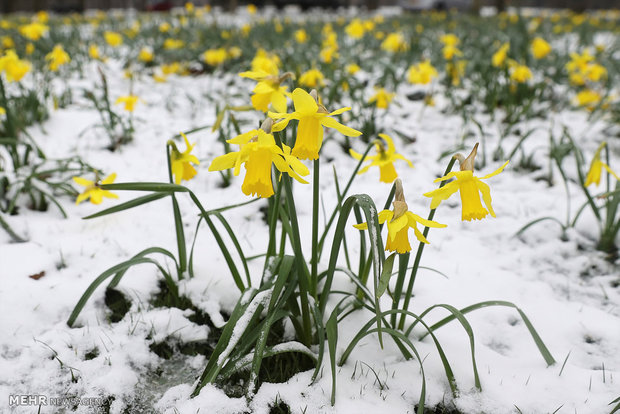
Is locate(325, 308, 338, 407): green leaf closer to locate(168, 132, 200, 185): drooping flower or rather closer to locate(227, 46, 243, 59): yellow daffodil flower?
locate(168, 132, 200, 185): drooping flower

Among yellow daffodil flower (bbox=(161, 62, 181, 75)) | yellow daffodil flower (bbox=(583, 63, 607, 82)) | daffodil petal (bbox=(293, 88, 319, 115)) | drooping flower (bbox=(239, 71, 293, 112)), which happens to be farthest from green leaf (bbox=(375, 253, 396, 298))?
yellow daffodil flower (bbox=(161, 62, 181, 75))

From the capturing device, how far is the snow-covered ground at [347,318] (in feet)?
4.38

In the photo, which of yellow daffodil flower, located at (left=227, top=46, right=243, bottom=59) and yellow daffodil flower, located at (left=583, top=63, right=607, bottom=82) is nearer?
yellow daffodil flower, located at (left=583, top=63, right=607, bottom=82)

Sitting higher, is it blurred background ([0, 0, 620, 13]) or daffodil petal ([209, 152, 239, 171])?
blurred background ([0, 0, 620, 13])

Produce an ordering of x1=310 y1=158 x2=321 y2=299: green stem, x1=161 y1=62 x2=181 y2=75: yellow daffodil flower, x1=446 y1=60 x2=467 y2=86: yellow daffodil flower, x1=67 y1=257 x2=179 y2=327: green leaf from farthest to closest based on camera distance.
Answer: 1. x1=161 y1=62 x2=181 y2=75: yellow daffodil flower
2. x1=446 y1=60 x2=467 y2=86: yellow daffodil flower
3. x1=67 y1=257 x2=179 y2=327: green leaf
4. x1=310 y1=158 x2=321 y2=299: green stem

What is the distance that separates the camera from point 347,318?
1.64m

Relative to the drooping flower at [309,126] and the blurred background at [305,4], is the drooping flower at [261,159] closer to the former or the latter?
the drooping flower at [309,126]

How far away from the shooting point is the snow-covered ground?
4.38 feet

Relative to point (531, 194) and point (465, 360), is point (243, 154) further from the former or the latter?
point (531, 194)

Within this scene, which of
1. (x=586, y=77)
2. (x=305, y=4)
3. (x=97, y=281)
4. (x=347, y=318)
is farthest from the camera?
(x=305, y=4)

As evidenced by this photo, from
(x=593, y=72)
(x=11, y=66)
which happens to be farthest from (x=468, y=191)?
(x=593, y=72)

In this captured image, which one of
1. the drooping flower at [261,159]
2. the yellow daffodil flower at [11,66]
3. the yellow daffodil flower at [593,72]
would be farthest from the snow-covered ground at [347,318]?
the yellow daffodil flower at [593,72]

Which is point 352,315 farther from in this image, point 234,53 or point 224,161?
point 234,53

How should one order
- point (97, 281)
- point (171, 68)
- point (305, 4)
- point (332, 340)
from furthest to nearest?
point (305, 4)
point (171, 68)
point (97, 281)
point (332, 340)
